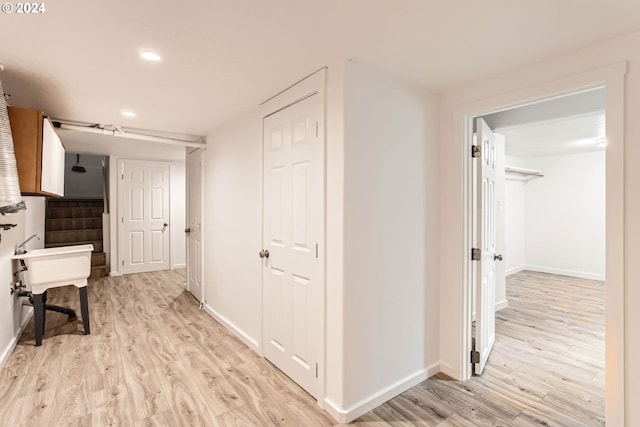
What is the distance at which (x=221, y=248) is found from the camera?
362cm

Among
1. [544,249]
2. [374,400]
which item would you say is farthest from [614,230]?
[544,249]

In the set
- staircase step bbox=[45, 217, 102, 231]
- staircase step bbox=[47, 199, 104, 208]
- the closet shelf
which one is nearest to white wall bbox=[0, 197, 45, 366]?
staircase step bbox=[45, 217, 102, 231]

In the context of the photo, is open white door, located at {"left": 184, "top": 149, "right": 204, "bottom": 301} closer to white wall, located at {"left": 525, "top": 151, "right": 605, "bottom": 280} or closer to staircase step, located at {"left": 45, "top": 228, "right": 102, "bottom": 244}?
staircase step, located at {"left": 45, "top": 228, "right": 102, "bottom": 244}

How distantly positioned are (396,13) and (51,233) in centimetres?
686

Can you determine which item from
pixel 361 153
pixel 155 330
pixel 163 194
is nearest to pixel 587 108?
pixel 361 153

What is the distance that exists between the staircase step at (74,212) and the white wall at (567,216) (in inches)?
356

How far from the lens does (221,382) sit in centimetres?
239

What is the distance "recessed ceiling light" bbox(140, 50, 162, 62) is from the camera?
1824 millimetres

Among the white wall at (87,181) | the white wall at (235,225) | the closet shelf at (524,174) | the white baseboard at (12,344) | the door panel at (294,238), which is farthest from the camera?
the white wall at (87,181)

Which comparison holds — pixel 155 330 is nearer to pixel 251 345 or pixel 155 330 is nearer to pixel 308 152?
pixel 251 345

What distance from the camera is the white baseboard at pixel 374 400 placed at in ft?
6.37

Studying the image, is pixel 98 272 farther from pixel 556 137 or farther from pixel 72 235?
pixel 556 137

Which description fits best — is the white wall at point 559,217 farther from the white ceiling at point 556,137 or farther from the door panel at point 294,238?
the door panel at point 294,238

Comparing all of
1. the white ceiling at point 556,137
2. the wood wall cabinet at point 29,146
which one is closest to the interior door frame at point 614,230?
the white ceiling at point 556,137
